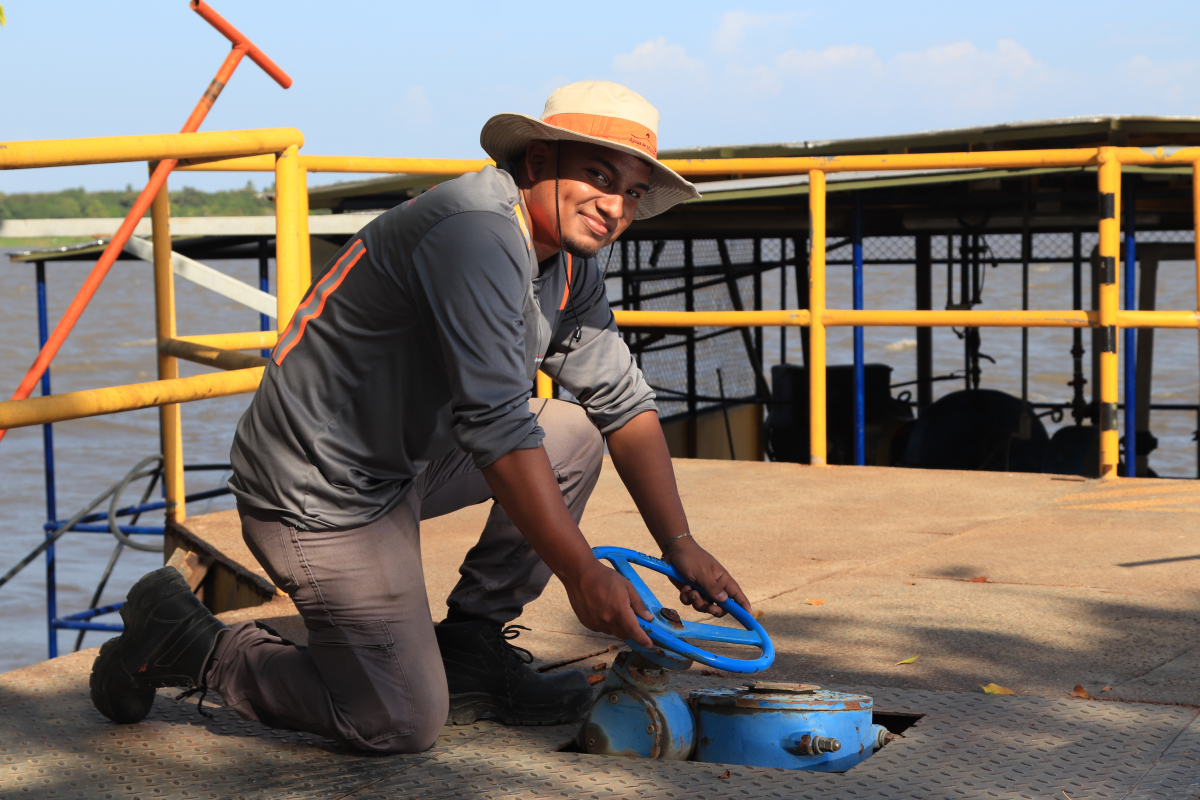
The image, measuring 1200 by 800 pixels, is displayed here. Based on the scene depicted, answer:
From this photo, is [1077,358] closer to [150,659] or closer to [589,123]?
[589,123]

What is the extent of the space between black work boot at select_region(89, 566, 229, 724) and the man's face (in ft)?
3.45

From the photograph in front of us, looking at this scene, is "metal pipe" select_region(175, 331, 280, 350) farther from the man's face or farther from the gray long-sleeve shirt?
the man's face

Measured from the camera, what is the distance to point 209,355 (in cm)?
374

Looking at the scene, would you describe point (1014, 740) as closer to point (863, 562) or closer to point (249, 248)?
point (863, 562)

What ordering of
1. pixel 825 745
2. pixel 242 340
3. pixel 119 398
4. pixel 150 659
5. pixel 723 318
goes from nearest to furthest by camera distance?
pixel 825 745
pixel 150 659
pixel 119 398
pixel 242 340
pixel 723 318

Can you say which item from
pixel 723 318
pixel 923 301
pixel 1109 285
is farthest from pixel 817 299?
pixel 923 301

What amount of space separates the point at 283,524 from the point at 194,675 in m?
0.38

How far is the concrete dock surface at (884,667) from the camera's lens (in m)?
2.08

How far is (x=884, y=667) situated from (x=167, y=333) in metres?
2.75

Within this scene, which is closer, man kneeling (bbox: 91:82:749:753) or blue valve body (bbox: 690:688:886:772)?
man kneeling (bbox: 91:82:749:753)

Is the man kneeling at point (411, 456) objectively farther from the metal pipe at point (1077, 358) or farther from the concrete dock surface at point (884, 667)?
the metal pipe at point (1077, 358)

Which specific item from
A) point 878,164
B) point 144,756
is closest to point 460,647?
point 144,756

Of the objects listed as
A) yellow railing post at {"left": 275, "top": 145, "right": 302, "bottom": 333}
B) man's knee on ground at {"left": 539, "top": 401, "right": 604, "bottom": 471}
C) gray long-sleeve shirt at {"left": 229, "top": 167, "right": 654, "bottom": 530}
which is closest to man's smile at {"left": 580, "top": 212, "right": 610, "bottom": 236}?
gray long-sleeve shirt at {"left": 229, "top": 167, "right": 654, "bottom": 530}

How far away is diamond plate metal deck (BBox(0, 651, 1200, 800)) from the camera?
6.65 ft
